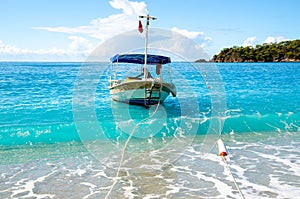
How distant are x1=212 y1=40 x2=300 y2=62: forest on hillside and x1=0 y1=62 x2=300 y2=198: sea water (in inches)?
5310

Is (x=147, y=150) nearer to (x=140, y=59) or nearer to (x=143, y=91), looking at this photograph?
(x=143, y=91)

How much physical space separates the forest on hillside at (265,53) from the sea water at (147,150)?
135 metres

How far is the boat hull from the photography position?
17.2 meters

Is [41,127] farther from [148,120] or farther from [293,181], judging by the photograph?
[293,181]

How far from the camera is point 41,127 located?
14.8m

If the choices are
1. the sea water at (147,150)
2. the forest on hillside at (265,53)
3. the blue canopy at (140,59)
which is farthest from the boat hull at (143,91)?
the forest on hillside at (265,53)

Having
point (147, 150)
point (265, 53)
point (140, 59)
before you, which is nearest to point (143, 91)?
point (140, 59)

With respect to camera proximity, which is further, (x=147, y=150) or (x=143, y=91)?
(x=143, y=91)

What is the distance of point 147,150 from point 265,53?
15583 centimetres

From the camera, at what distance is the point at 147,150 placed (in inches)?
436

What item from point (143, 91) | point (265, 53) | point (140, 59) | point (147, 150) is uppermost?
point (265, 53)

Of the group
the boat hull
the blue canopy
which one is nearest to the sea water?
the boat hull

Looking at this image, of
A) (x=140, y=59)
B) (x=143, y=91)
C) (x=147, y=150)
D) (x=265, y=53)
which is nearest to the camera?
(x=147, y=150)

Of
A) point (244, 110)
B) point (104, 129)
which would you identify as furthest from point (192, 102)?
point (104, 129)
